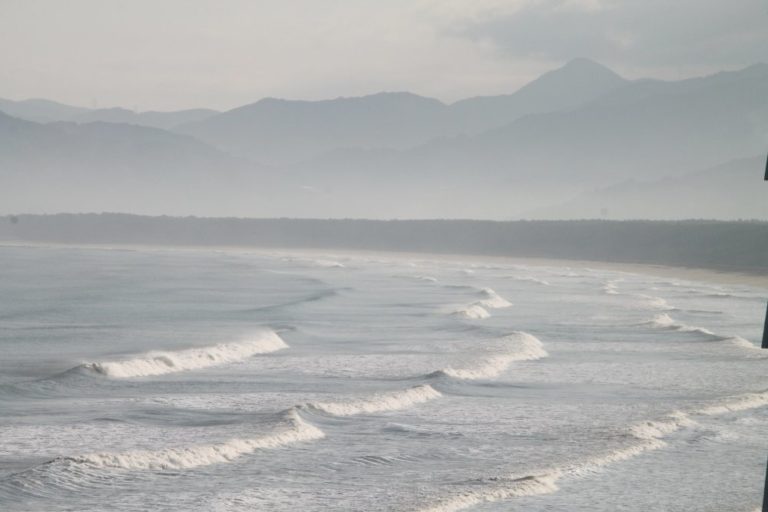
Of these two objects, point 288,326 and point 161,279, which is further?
point 161,279

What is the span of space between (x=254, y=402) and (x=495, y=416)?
2.81 meters

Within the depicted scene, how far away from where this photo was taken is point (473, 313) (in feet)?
89.8

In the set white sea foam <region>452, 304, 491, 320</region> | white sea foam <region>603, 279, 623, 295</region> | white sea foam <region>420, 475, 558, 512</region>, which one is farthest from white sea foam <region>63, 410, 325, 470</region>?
white sea foam <region>603, 279, 623, 295</region>

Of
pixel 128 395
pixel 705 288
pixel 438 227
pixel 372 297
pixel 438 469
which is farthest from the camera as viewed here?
pixel 438 227

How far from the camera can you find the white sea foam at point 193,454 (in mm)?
10148

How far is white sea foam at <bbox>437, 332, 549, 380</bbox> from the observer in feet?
54.6

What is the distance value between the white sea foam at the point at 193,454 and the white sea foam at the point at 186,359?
5.25 meters

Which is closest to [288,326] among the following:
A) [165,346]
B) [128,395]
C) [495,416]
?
[165,346]

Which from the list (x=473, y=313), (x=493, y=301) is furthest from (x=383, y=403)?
(x=493, y=301)

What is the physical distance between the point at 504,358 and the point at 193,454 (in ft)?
28.8

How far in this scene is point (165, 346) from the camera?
64.5ft

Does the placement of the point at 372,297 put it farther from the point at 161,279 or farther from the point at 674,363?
the point at 674,363

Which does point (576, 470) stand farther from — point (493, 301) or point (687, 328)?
point (493, 301)

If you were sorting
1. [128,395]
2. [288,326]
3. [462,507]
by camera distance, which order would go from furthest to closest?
[288,326] → [128,395] → [462,507]
